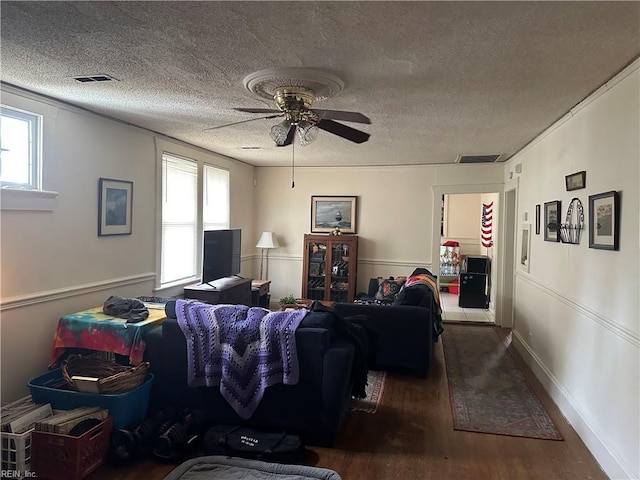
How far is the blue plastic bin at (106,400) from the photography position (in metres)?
2.71

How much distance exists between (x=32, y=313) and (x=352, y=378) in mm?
2411

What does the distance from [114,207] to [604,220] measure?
3947 millimetres

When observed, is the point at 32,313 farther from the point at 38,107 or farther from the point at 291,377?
the point at 291,377

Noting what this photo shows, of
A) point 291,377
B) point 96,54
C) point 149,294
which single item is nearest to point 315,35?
point 96,54

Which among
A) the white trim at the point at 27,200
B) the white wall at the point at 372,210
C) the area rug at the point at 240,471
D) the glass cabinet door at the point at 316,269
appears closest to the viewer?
the area rug at the point at 240,471

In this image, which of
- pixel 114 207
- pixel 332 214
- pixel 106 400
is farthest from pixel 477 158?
pixel 106 400

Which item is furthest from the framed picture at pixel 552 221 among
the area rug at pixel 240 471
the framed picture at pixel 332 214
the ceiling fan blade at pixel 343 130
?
the framed picture at pixel 332 214

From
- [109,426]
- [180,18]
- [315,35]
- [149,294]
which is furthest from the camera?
[149,294]

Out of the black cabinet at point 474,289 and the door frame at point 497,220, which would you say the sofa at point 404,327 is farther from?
the black cabinet at point 474,289

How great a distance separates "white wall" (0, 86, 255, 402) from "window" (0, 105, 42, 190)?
0.08m

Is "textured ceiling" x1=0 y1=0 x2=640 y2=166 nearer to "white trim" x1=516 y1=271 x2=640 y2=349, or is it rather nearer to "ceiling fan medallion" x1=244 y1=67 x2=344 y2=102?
"ceiling fan medallion" x1=244 y1=67 x2=344 y2=102

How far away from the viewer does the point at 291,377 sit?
276 centimetres

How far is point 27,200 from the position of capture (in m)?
3.04

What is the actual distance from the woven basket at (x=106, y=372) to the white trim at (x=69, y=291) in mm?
505
